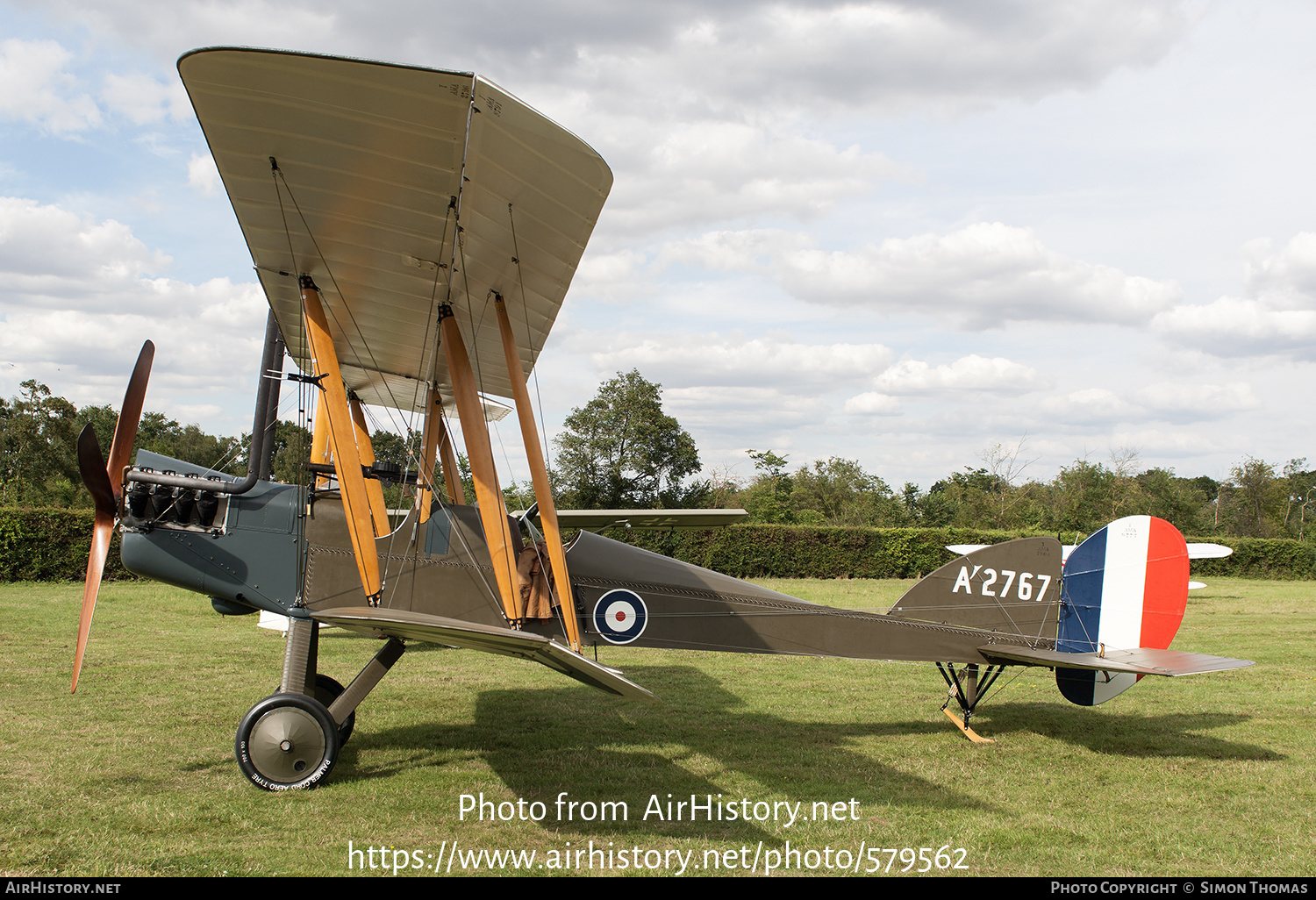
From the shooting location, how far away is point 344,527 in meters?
5.55

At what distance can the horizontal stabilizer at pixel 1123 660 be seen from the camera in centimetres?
542

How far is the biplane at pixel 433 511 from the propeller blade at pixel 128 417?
0.05 feet

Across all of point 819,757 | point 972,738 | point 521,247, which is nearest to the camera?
point 521,247

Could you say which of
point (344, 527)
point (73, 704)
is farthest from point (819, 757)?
point (73, 704)

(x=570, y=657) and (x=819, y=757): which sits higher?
(x=570, y=657)

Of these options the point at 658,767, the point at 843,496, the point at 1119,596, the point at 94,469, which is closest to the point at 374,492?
the point at 94,469

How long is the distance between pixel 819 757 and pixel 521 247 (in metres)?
4.41

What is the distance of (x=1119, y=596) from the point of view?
648 centimetres

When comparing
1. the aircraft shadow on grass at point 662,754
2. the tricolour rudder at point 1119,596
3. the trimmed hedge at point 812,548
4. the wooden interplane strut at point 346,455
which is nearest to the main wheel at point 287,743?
the aircraft shadow on grass at point 662,754

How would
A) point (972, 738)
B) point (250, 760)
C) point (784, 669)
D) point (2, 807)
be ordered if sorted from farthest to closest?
point (784, 669), point (972, 738), point (250, 760), point (2, 807)

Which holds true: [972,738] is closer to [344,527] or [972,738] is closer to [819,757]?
[819,757]

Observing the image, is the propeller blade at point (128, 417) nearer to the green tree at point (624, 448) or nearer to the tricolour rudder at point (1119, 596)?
the tricolour rudder at point (1119, 596)

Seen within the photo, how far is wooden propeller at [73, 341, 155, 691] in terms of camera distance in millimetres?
4887

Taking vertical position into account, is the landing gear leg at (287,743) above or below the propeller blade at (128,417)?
below
